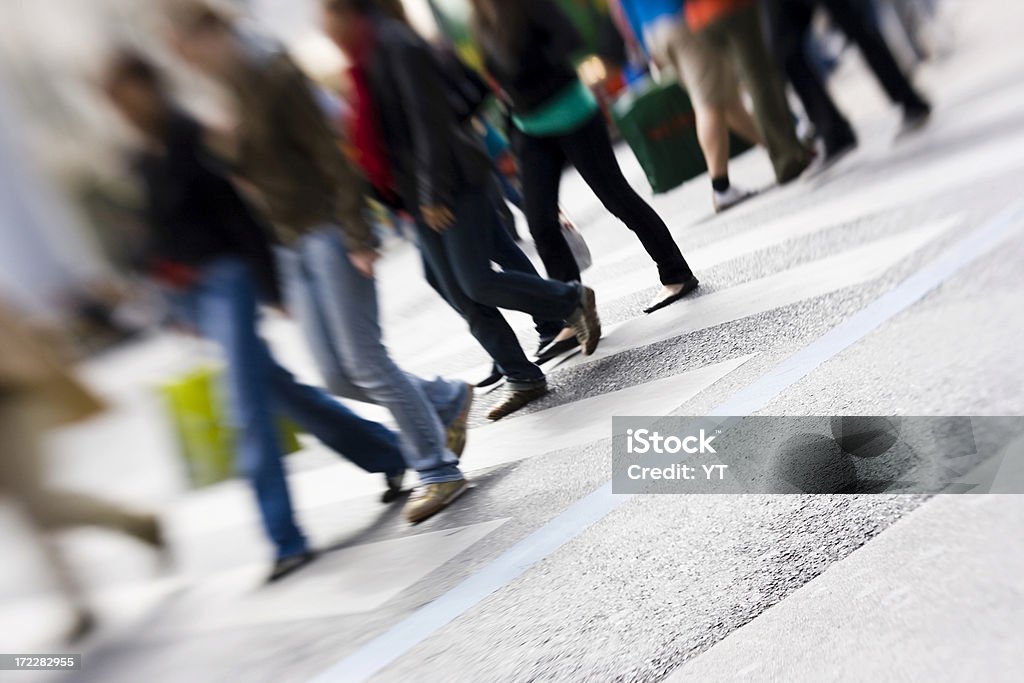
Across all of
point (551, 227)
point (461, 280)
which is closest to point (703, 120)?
point (551, 227)

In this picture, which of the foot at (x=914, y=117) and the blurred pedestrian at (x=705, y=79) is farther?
the foot at (x=914, y=117)

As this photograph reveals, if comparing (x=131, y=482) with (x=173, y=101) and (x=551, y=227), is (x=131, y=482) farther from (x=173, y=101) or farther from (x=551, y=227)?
(x=551, y=227)

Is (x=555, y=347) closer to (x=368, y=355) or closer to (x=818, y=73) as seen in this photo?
(x=368, y=355)

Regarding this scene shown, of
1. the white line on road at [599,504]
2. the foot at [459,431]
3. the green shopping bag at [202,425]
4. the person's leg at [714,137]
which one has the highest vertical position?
the person's leg at [714,137]

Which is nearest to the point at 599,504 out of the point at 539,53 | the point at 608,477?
the point at 608,477

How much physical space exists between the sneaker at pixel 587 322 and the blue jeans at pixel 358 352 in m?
0.27

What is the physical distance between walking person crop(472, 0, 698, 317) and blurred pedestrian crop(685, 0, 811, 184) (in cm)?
24

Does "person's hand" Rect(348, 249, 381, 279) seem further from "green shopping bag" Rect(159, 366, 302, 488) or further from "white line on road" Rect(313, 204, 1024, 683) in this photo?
"white line on road" Rect(313, 204, 1024, 683)

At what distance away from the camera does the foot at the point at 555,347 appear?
206 centimetres

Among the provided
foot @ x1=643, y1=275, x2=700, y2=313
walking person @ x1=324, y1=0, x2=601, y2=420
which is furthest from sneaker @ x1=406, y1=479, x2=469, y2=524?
foot @ x1=643, y1=275, x2=700, y2=313

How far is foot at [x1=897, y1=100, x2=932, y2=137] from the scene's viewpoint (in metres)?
1.92

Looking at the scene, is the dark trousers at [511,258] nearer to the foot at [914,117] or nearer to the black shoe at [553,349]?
the black shoe at [553,349]

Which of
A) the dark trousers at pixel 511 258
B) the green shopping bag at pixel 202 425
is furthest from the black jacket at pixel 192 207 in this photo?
the dark trousers at pixel 511 258

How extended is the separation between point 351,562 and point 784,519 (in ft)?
3.04
